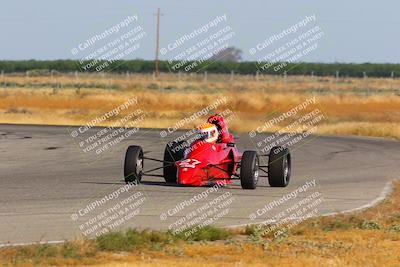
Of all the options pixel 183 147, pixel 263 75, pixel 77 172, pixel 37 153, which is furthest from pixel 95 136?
pixel 263 75

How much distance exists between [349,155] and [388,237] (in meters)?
17.9

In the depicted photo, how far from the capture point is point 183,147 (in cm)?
2236

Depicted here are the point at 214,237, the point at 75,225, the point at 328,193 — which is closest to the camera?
the point at 214,237

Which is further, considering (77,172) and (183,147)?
(77,172)

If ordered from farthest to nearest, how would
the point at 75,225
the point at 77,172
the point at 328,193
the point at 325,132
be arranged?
the point at 325,132
the point at 77,172
the point at 328,193
the point at 75,225

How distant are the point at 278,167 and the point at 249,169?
1.15 m

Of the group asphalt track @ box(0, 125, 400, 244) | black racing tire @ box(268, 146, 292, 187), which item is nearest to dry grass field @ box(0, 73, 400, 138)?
asphalt track @ box(0, 125, 400, 244)

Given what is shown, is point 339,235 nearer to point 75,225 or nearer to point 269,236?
point 269,236

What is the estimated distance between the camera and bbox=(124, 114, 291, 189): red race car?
2156 centimetres
